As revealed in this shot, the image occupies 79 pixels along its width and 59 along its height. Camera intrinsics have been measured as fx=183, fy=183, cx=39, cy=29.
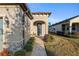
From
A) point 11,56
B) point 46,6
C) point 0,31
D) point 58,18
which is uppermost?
point 46,6

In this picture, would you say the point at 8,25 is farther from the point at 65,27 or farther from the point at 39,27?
the point at 65,27

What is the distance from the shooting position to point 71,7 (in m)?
13.9

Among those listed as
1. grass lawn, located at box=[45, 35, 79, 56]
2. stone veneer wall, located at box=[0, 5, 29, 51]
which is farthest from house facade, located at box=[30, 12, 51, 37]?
stone veneer wall, located at box=[0, 5, 29, 51]

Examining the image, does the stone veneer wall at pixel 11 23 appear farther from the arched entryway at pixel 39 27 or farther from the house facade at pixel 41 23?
the arched entryway at pixel 39 27

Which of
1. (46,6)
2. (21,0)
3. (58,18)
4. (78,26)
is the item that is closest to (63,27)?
(78,26)

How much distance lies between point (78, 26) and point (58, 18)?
A: 502cm

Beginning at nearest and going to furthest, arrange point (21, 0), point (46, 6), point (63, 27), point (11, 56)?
point (11, 56) → point (21, 0) → point (46, 6) → point (63, 27)

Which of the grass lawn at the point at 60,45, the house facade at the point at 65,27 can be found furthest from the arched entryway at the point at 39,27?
the grass lawn at the point at 60,45

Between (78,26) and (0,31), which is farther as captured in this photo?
(78,26)

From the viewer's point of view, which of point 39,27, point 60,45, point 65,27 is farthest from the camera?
point 65,27

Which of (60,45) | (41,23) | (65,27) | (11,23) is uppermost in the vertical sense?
(41,23)

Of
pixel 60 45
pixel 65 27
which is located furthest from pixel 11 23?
pixel 65 27

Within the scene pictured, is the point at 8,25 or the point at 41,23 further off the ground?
the point at 41,23

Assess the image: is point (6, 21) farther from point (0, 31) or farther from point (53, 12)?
point (53, 12)
